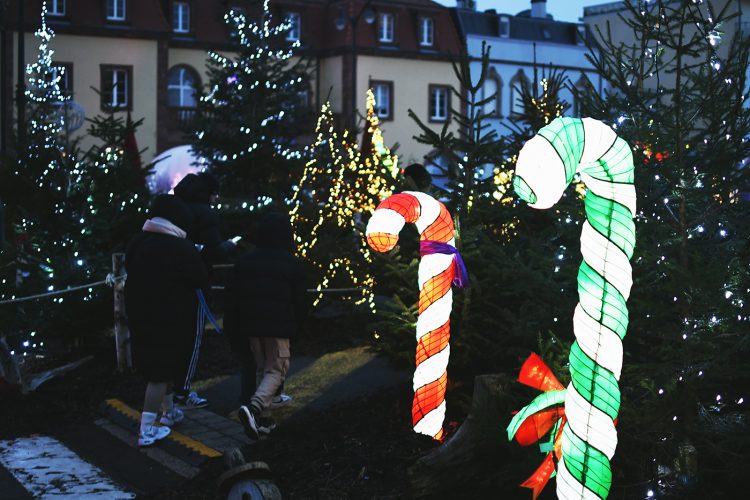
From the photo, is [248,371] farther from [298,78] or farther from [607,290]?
[298,78]

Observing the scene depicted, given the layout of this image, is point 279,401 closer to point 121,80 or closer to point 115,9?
point 121,80

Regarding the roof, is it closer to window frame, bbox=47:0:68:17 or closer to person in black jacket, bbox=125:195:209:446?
window frame, bbox=47:0:68:17

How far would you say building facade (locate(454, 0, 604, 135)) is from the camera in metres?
54.4

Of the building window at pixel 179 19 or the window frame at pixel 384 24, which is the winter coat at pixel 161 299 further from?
the window frame at pixel 384 24

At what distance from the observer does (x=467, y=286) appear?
7699 mm

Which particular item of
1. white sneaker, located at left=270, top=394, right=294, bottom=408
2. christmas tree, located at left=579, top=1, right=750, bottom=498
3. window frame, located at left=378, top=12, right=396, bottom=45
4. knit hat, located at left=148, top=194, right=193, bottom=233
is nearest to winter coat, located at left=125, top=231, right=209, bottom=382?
knit hat, located at left=148, top=194, right=193, bottom=233

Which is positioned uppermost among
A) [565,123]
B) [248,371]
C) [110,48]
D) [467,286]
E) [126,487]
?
[110,48]

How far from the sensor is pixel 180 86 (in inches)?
1784

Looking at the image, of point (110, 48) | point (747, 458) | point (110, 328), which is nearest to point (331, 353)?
point (110, 328)

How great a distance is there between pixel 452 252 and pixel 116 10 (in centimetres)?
3752

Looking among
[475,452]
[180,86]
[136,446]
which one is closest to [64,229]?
[136,446]

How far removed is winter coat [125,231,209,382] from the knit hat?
0.20 m

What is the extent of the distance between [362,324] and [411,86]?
39261 millimetres

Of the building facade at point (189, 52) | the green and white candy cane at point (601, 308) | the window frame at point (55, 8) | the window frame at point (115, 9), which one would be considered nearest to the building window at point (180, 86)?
the building facade at point (189, 52)
